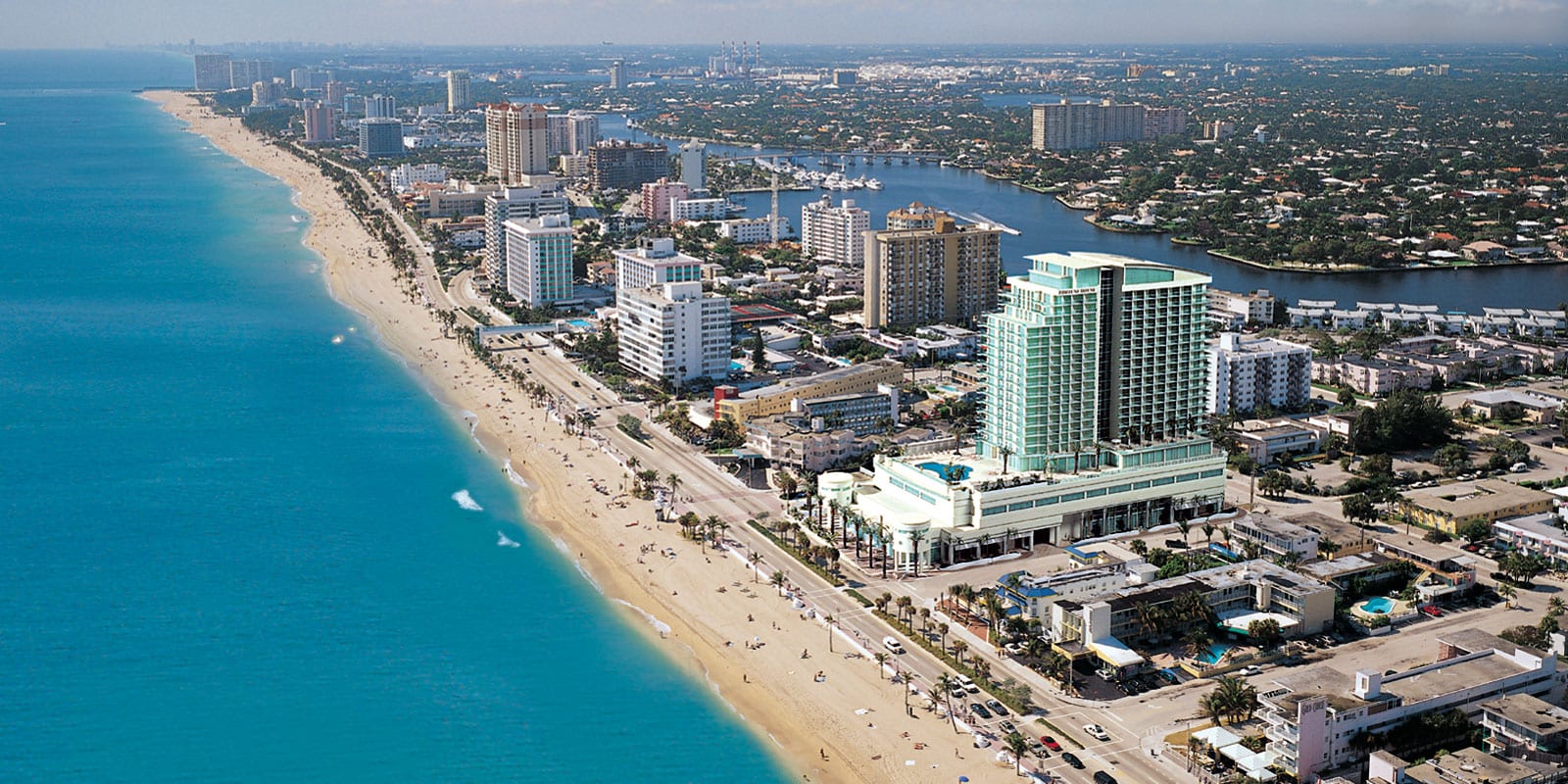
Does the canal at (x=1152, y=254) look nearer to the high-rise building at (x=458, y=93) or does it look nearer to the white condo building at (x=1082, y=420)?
the white condo building at (x=1082, y=420)

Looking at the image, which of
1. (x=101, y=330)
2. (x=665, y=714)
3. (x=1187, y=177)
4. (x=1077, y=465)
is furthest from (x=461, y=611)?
(x=1187, y=177)

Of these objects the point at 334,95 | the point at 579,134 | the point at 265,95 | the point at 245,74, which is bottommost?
the point at 579,134

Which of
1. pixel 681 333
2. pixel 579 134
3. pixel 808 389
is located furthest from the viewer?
pixel 579 134

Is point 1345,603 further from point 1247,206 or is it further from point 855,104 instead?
point 855,104

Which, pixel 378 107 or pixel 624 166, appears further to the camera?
pixel 378 107

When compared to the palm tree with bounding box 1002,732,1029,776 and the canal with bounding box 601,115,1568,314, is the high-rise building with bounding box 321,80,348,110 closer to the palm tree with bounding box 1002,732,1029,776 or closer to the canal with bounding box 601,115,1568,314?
the canal with bounding box 601,115,1568,314

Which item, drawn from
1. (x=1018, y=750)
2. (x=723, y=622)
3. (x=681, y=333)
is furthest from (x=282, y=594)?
(x=681, y=333)

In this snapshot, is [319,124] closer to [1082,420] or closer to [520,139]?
[520,139]

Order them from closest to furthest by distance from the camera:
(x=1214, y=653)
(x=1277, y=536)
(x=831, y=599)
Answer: (x=1214, y=653) → (x=831, y=599) → (x=1277, y=536)
